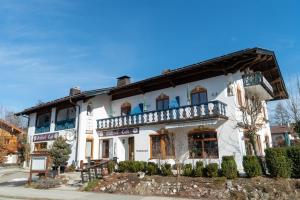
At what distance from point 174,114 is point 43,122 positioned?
1614 cm

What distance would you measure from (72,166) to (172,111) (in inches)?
391

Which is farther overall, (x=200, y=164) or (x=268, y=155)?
(x=200, y=164)

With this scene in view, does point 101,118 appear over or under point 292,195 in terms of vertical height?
over

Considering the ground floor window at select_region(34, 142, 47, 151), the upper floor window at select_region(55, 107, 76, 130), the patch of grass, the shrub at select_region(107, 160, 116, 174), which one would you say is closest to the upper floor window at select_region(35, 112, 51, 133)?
the ground floor window at select_region(34, 142, 47, 151)

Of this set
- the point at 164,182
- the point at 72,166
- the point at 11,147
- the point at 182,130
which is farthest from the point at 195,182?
the point at 11,147

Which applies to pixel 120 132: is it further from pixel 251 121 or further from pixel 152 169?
pixel 251 121

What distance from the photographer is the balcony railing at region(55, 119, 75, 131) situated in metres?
24.0

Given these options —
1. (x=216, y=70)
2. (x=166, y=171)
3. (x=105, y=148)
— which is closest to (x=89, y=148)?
(x=105, y=148)

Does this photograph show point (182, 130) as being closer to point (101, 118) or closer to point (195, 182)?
point (195, 182)

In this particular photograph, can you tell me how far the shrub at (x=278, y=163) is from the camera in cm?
1227

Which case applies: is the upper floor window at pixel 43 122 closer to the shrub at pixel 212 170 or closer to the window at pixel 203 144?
the window at pixel 203 144

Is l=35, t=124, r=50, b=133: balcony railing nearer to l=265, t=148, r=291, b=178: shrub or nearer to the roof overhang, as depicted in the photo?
the roof overhang

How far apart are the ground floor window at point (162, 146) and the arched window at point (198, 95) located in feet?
9.83

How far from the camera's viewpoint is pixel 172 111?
1881 cm
